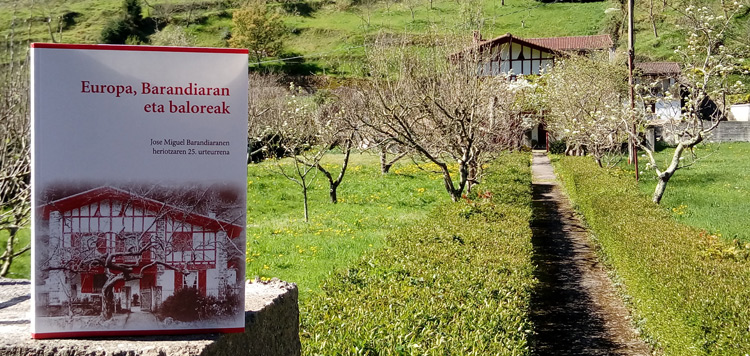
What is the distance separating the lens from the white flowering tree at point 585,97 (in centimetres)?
2269

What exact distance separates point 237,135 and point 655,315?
6684 mm

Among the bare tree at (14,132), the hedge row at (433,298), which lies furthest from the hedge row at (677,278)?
the bare tree at (14,132)

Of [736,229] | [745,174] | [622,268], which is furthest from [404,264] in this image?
[745,174]

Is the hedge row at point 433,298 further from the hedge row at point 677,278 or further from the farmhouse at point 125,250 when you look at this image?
the farmhouse at point 125,250

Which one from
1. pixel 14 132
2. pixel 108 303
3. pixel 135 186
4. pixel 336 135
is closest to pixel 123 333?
pixel 108 303

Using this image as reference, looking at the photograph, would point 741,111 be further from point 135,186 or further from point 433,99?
point 135,186

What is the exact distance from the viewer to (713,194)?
19250 millimetres

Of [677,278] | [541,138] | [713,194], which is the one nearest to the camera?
[677,278]

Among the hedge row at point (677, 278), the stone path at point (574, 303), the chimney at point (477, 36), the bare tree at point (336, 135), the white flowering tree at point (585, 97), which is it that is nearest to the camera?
the hedge row at point (677, 278)

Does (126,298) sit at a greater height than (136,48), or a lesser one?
lesser

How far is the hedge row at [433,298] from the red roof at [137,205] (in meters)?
1.91

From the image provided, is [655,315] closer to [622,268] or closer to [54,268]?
[622,268]

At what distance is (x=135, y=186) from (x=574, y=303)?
874cm

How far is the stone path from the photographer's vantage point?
26.5 feet
